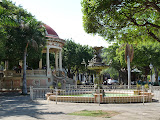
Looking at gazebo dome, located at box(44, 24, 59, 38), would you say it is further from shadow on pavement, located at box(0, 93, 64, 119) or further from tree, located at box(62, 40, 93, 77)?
shadow on pavement, located at box(0, 93, 64, 119)

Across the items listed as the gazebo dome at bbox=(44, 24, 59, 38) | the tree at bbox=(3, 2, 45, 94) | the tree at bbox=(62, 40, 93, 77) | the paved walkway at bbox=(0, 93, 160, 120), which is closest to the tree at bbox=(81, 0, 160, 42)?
the paved walkway at bbox=(0, 93, 160, 120)

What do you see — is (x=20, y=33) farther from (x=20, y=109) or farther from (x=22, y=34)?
(x=20, y=109)

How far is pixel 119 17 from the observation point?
1044 centimetres

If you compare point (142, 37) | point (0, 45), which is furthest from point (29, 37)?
point (142, 37)

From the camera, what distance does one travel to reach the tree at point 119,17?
9688 millimetres

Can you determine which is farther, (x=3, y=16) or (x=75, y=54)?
(x=75, y=54)

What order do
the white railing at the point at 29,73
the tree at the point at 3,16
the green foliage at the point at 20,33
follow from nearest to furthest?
the tree at the point at 3,16 < the green foliage at the point at 20,33 < the white railing at the point at 29,73

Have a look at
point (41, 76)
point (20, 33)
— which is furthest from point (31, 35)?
point (41, 76)

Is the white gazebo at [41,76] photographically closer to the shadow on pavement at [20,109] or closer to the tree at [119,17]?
the shadow on pavement at [20,109]

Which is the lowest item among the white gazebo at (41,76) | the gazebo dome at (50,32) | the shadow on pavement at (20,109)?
the shadow on pavement at (20,109)

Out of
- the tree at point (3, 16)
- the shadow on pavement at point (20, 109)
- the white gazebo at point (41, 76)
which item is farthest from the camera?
the white gazebo at point (41, 76)

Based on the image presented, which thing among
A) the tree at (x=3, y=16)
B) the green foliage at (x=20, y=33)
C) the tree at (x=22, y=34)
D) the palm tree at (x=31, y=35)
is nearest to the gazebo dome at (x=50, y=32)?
the green foliage at (x=20, y=33)

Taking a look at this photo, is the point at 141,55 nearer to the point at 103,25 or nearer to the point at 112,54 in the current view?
the point at 112,54

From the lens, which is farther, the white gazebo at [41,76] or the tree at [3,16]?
the white gazebo at [41,76]
